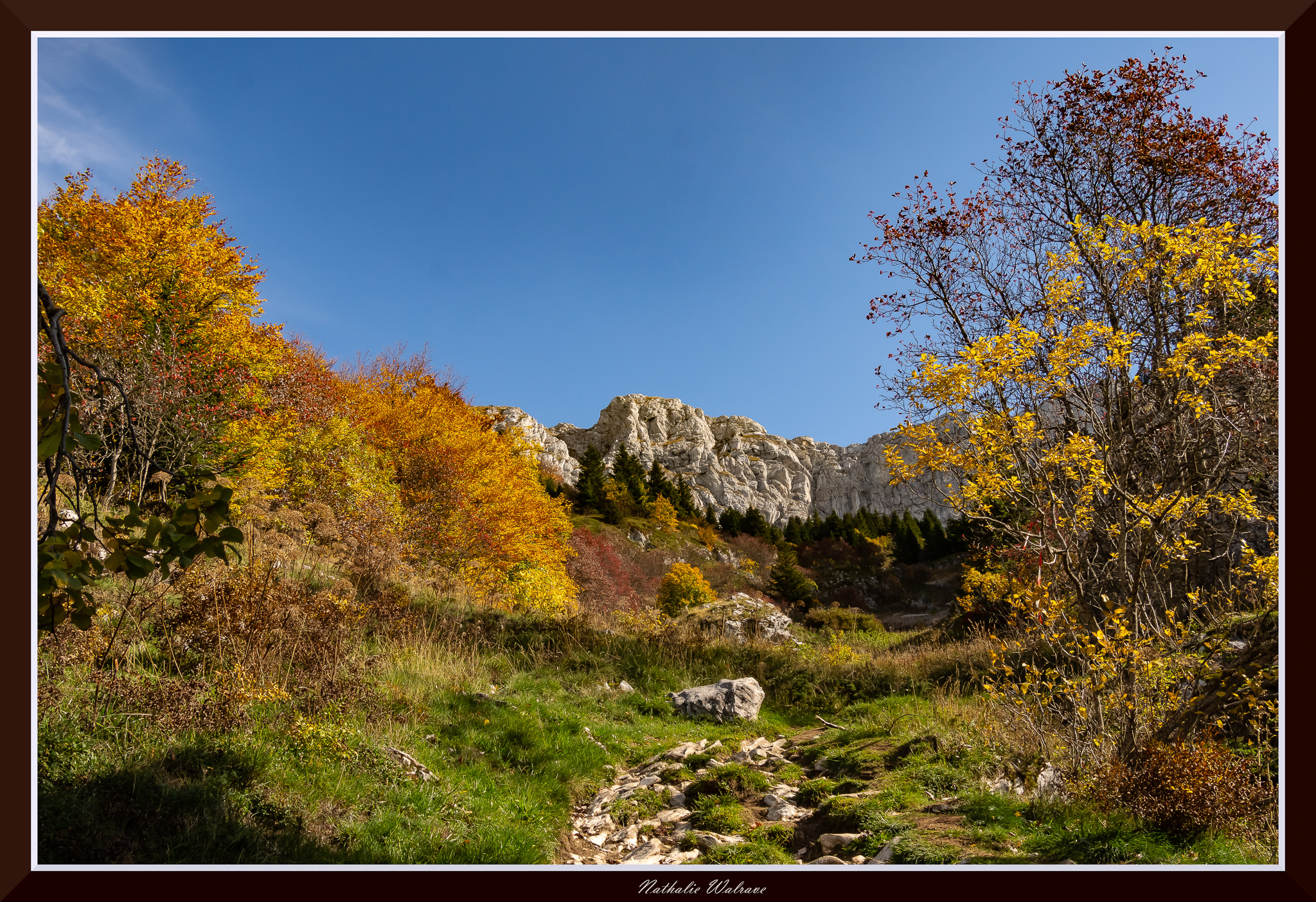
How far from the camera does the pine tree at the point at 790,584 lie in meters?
28.6

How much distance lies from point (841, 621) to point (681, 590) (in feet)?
21.9

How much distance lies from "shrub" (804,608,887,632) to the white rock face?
44.7m

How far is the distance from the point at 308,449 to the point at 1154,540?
1521 centimetres

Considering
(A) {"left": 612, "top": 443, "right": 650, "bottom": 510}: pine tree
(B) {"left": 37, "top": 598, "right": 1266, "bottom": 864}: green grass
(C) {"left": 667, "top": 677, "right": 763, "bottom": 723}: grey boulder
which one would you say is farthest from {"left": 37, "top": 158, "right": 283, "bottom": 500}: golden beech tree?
(A) {"left": 612, "top": 443, "right": 650, "bottom": 510}: pine tree

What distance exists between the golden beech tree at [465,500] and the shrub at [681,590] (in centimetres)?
405

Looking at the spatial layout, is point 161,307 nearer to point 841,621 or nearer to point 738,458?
point 841,621

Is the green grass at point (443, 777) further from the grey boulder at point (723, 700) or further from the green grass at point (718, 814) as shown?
the grey boulder at point (723, 700)

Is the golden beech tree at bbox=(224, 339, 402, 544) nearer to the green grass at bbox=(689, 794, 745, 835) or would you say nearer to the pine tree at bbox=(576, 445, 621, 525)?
the green grass at bbox=(689, 794, 745, 835)

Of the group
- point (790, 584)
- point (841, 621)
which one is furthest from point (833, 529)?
point (841, 621)

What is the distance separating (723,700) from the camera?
8.98 metres

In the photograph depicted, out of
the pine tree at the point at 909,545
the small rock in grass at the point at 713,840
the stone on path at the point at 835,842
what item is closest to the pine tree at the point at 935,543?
the pine tree at the point at 909,545

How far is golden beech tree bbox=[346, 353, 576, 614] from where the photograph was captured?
15.3 meters

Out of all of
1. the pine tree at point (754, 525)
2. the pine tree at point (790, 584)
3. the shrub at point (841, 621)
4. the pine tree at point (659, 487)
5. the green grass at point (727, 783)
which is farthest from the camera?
the pine tree at point (754, 525)
